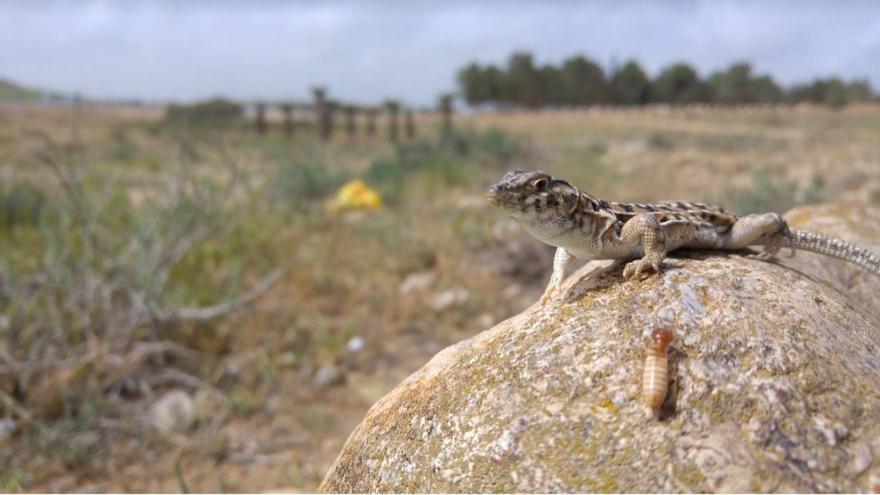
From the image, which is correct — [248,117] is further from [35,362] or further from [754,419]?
[754,419]

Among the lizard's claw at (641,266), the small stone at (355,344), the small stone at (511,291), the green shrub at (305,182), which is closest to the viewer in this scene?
the lizard's claw at (641,266)

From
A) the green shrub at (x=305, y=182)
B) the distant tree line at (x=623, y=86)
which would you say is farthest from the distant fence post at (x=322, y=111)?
the distant tree line at (x=623, y=86)

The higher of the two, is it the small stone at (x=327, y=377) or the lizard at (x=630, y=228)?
the lizard at (x=630, y=228)

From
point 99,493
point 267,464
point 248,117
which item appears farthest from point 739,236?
point 248,117

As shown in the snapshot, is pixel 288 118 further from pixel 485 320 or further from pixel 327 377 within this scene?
pixel 327 377

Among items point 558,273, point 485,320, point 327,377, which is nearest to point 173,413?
point 327,377

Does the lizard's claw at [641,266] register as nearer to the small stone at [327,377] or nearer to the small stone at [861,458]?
the small stone at [861,458]

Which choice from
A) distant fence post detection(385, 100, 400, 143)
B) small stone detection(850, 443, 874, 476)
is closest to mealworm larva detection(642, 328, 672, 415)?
small stone detection(850, 443, 874, 476)

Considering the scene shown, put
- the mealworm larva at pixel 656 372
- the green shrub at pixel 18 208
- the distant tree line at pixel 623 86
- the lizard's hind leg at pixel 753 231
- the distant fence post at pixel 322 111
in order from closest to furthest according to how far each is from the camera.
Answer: the mealworm larva at pixel 656 372 < the lizard's hind leg at pixel 753 231 < the green shrub at pixel 18 208 < the distant fence post at pixel 322 111 < the distant tree line at pixel 623 86
